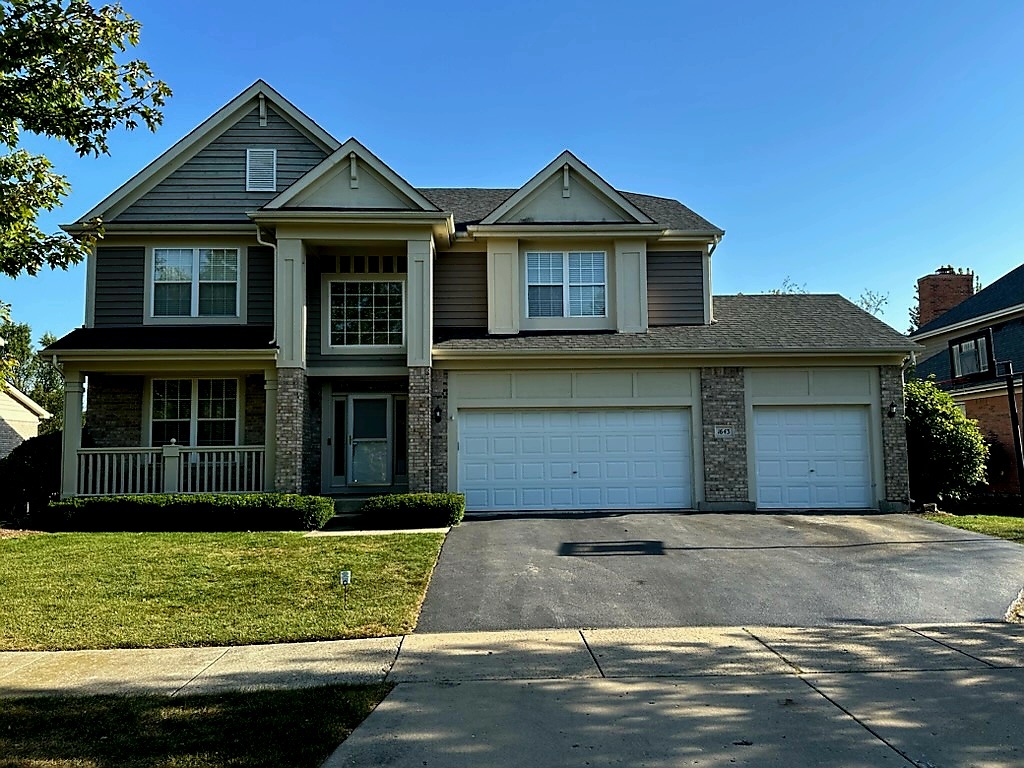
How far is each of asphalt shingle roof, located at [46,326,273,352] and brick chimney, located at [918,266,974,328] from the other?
2470 centimetres

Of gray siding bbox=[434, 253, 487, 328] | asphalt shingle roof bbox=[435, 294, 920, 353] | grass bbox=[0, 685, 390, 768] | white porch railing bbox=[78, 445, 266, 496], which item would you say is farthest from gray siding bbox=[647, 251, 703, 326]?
grass bbox=[0, 685, 390, 768]

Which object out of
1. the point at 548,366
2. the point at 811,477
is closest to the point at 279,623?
the point at 548,366

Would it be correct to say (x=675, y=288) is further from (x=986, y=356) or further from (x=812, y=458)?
(x=986, y=356)

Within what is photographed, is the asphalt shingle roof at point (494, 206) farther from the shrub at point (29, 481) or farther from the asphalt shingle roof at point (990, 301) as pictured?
the asphalt shingle roof at point (990, 301)

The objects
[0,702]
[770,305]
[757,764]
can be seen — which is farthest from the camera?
[770,305]

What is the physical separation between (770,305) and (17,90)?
16.1 meters

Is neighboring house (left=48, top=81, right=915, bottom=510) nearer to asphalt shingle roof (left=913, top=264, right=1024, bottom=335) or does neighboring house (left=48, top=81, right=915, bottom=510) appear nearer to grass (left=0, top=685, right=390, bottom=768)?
asphalt shingle roof (left=913, top=264, right=1024, bottom=335)

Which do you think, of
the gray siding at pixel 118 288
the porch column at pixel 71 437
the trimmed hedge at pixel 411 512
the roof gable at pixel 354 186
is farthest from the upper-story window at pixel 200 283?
the trimmed hedge at pixel 411 512

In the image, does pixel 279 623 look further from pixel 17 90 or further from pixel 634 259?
pixel 634 259

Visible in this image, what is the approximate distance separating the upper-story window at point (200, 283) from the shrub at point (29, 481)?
3.82 metres

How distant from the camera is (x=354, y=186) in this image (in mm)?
15125

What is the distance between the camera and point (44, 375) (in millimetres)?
49062

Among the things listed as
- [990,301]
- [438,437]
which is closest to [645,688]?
[438,437]

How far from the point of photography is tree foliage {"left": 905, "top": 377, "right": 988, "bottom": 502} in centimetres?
1590
